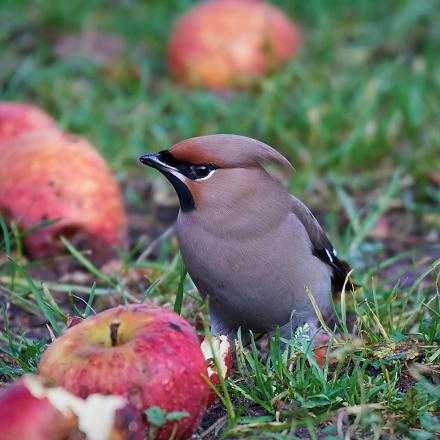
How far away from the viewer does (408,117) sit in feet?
21.7

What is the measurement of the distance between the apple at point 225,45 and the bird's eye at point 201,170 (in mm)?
3598

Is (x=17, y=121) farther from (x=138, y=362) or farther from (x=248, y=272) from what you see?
(x=138, y=362)

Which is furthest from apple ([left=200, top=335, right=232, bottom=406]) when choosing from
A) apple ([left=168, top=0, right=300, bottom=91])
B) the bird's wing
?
apple ([left=168, top=0, right=300, bottom=91])

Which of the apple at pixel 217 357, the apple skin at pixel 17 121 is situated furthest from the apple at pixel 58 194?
the apple at pixel 217 357

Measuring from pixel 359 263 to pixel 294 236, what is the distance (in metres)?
1.12

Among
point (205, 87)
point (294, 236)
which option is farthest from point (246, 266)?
point (205, 87)

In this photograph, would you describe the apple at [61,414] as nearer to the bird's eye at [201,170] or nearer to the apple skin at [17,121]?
the bird's eye at [201,170]

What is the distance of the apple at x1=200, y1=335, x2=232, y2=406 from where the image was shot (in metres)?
3.27

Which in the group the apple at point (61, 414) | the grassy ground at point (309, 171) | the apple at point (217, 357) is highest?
the apple at point (61, 414)

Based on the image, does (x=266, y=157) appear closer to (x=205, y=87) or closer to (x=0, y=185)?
(x=0, y=185)

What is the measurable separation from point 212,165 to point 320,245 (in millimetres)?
721

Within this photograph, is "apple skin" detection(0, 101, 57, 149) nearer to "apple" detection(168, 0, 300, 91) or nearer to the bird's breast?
the bird's breast

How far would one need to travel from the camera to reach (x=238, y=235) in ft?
12.7

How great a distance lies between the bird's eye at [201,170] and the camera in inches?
151
